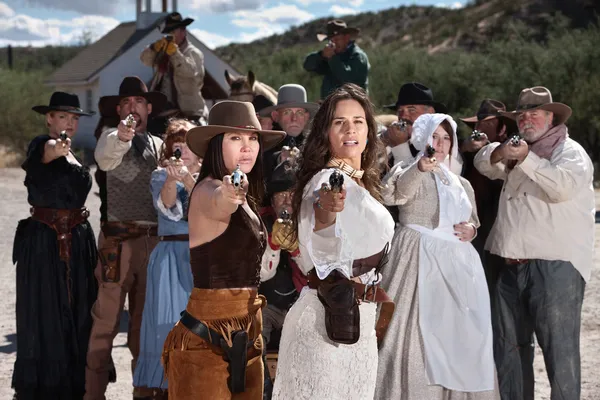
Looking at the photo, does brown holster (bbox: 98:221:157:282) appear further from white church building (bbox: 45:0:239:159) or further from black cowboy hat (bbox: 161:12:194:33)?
white church building (bbox: 45:0:239:159)

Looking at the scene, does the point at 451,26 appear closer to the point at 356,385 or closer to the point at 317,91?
the point at 317,91

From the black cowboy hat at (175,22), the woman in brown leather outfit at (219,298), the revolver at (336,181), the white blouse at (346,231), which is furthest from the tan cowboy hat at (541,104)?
the black cowboy hat at (175,22)

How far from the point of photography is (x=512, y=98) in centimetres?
2511

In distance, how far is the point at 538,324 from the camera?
5469 mm

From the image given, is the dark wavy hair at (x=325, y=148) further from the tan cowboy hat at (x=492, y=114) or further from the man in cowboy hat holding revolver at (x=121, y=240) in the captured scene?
the tan cowboy hat at (x=492, y=114)

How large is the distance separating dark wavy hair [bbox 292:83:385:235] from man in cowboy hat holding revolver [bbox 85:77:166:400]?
7.07 ft

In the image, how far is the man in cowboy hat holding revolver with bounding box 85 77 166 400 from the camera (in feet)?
18.8

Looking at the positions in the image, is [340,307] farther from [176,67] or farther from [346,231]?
[176,67]

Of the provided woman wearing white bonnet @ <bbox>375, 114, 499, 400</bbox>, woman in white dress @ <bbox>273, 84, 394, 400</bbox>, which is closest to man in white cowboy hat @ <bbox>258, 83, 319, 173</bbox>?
woman wearing white bonnet @ <bbox>375, 114, 499, 400</bbox>

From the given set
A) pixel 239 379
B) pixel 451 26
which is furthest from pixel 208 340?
pixel 451 26

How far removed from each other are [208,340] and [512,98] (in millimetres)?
22711

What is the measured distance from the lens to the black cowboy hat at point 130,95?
6.34 m

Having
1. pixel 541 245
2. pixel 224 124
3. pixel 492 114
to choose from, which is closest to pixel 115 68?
pixel 492 114

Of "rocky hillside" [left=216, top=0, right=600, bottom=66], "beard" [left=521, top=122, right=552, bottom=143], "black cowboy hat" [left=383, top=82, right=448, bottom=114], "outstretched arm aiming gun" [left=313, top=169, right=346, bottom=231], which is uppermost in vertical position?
"rocky hillside" [left=216, top=0, right=600, bottom=66]
